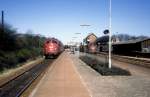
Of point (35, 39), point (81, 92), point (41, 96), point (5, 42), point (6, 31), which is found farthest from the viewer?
point (35, 39)

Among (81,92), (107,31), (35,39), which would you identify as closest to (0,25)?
(107,31)

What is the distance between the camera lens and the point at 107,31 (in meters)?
26.0

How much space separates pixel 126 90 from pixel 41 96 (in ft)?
15.8

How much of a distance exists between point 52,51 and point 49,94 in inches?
1624

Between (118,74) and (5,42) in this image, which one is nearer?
(118,74)

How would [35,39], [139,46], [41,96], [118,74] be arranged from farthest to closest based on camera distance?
[35,39] < [139,46] < [118,74] < [41,96]

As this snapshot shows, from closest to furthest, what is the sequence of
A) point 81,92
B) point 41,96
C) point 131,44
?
point 41,96 → point 81,92 → point 131,44

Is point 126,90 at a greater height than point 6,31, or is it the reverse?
point 6,31

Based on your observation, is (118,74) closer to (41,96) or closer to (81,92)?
(81,92)

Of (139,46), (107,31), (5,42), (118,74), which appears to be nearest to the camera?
(118,74)

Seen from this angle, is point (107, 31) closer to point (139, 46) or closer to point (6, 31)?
point (6, 31)

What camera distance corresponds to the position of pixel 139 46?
204ft

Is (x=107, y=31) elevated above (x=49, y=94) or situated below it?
above

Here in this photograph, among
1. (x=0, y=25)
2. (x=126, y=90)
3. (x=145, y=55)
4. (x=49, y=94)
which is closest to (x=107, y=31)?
(x=126, y=90)
